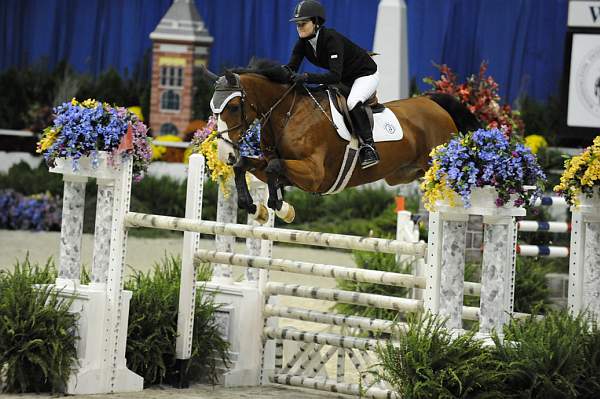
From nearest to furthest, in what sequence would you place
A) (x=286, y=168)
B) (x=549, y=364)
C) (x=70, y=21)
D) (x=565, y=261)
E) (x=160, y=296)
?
(x=549, y=364) < (x=286, y=168) < (x=160, y=296) < (x=565, y=261) < (x=70, y=21)

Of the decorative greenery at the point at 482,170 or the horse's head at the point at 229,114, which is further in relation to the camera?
the horse's head at the point at 229,114

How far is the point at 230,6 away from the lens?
1547cm

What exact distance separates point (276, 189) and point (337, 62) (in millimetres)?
772

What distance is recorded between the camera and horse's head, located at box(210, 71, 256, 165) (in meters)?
5.62

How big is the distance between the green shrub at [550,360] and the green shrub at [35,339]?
204 centimetres

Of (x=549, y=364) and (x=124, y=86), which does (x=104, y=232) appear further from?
(x=124, y=86)

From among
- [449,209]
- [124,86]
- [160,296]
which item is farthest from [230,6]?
[449,209]

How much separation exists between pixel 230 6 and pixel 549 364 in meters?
11.1

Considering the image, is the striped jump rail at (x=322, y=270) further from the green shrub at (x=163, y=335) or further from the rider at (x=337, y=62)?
the rider at (x=337, y=62)

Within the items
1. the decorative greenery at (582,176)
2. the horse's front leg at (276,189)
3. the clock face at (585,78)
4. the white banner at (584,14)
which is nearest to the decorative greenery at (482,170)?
the decorative greenery at (582,176)

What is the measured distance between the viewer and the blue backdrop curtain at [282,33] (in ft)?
47.3

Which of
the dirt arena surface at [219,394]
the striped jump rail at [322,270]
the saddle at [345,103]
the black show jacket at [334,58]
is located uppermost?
the black show jacket at [334,58]

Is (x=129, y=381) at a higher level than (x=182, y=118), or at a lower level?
lower

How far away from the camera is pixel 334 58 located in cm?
600
